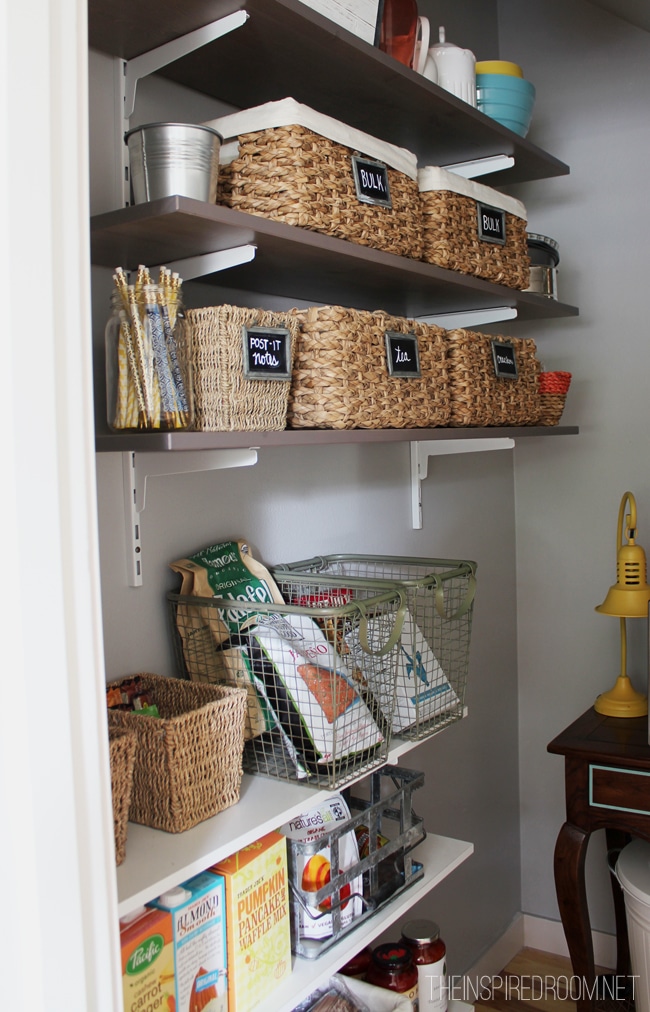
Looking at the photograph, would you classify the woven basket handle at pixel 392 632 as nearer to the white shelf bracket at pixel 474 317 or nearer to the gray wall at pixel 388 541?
the gray wall at pixel 388 541

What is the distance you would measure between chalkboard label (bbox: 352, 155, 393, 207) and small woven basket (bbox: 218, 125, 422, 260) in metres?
0.01

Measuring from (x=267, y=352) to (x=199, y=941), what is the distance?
78 cm

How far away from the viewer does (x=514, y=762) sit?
107 inches

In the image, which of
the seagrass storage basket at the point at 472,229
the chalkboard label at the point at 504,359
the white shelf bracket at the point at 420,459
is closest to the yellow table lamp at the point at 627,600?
the white shelf bracket at the point at 420,459

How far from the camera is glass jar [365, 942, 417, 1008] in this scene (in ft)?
4.93

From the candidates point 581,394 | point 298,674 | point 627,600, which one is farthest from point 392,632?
point 581,394

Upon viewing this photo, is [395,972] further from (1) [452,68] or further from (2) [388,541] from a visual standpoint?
(1) [452,68]

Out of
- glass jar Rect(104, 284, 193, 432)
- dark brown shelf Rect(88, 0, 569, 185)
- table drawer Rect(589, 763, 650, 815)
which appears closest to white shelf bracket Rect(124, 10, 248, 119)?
dark brown shelf Rect(88, 0, 569, 185)

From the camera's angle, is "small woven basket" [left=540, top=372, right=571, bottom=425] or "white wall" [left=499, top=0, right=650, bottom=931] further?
"white wall" [left=499, top=0, right=650, bottom=931]

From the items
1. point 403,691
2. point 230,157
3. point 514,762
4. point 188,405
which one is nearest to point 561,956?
point 514,762

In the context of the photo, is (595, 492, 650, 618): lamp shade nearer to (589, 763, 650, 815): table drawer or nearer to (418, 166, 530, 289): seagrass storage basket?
(589, 763, 650, 815): table drawer

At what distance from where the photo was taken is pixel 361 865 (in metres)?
1.41

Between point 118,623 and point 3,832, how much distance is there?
0.56 meters

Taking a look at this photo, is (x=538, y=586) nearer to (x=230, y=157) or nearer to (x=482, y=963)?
(x=482, y=963)
